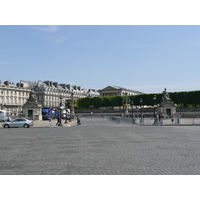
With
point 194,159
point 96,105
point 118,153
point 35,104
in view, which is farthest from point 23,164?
point 96,105

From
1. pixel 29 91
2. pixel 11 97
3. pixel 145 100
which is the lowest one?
pixel 145 100

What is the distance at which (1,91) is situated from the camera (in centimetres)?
10775

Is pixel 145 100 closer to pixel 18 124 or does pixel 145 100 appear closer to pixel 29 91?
pixel 29 91

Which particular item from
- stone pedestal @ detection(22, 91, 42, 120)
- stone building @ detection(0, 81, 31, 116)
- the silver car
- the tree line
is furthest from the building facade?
the silver car

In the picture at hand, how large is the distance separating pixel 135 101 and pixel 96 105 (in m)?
16.9

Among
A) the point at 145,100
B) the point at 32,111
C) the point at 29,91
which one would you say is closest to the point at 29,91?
the point at 29,91

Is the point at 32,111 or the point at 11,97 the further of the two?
the point at 11,97

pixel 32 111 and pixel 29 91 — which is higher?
pixel 29 91

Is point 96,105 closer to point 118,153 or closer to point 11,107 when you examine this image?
point 11,107

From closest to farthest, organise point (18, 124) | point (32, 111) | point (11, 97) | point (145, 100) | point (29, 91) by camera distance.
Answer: point (18, 124) < point (32, 111) < point (145, 100) < point (11, 97) < point (29, 91)

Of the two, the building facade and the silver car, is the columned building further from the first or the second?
the silver car

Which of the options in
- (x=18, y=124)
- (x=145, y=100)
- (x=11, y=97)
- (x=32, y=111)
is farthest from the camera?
(x=11, y=97)

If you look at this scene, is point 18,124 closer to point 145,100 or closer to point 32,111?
point 32,111

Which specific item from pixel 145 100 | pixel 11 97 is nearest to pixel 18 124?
pixel 145 100
